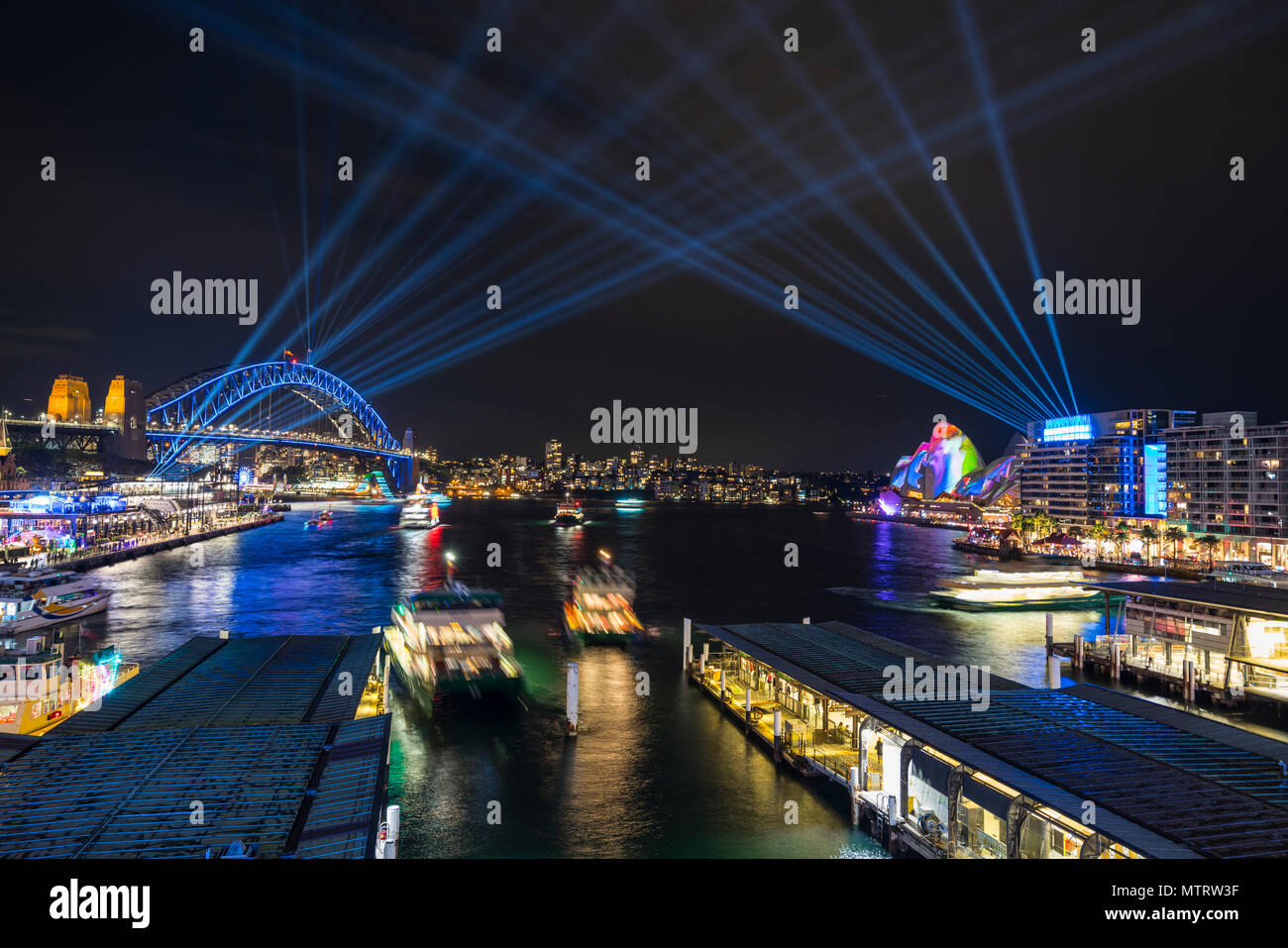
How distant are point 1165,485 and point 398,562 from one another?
6941 centimetres

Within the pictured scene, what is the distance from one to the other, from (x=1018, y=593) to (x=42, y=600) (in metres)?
43.1

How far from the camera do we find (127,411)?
10219cm

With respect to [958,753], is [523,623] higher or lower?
lower

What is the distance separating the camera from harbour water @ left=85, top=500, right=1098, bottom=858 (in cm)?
1255

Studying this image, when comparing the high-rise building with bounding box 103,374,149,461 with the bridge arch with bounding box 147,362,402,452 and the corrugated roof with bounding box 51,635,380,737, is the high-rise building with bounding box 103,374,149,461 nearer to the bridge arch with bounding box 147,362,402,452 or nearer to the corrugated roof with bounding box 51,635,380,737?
the bridge arch with bounding box 147,362,402,452

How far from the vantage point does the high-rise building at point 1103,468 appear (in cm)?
7656

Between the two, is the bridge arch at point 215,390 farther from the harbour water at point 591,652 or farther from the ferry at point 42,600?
the ferry at point 42,600

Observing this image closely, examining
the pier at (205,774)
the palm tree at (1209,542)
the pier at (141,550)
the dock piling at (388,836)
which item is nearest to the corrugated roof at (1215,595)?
the dock piling at (388,836)

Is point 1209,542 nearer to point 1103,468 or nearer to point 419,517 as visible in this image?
point 1103,468

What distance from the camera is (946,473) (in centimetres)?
11719

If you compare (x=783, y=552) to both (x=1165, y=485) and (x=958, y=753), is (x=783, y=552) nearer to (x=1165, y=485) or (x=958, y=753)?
(x=1165, y=485)

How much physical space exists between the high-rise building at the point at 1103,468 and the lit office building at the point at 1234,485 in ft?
17.5

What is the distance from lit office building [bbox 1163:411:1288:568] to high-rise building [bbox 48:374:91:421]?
15714 centimetres
